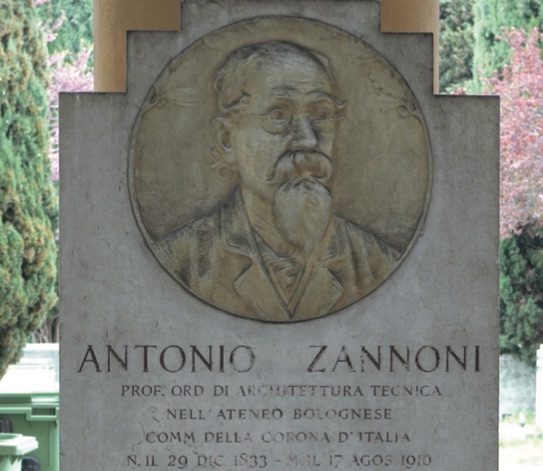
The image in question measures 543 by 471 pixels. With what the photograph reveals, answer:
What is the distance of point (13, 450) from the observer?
11805 mm

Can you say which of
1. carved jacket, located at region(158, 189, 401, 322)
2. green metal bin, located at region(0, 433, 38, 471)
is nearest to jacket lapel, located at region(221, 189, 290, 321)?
carved jacket, located at region(158, 189, 401, 322)

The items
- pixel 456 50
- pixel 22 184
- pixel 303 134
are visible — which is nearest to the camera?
pixel 303 134

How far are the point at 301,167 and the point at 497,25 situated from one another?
20156 millimetres

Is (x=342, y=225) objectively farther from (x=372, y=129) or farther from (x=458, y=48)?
(x=458, y=48)

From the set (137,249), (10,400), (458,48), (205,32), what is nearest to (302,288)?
(137,249)

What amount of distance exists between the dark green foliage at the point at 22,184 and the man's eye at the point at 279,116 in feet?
35.0

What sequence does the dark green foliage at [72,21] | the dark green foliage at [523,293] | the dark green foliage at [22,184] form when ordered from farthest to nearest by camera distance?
the dark green foliage at [72,21] < the dark green foliage at [523,293] < the dark green foliage at [22,184]

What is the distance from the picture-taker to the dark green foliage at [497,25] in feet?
85.1

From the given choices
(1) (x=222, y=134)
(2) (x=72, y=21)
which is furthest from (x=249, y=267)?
(2) (x=72, y=21)

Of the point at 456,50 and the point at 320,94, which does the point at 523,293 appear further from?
the point at 320,94

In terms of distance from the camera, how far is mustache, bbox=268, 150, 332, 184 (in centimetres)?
677

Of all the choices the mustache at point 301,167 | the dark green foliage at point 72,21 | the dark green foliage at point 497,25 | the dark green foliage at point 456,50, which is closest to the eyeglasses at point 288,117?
the mustache at point 301,167

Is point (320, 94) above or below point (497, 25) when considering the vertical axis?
below

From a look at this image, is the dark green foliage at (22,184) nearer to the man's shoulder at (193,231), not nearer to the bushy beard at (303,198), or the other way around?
the man's shoulder at (193,231)
